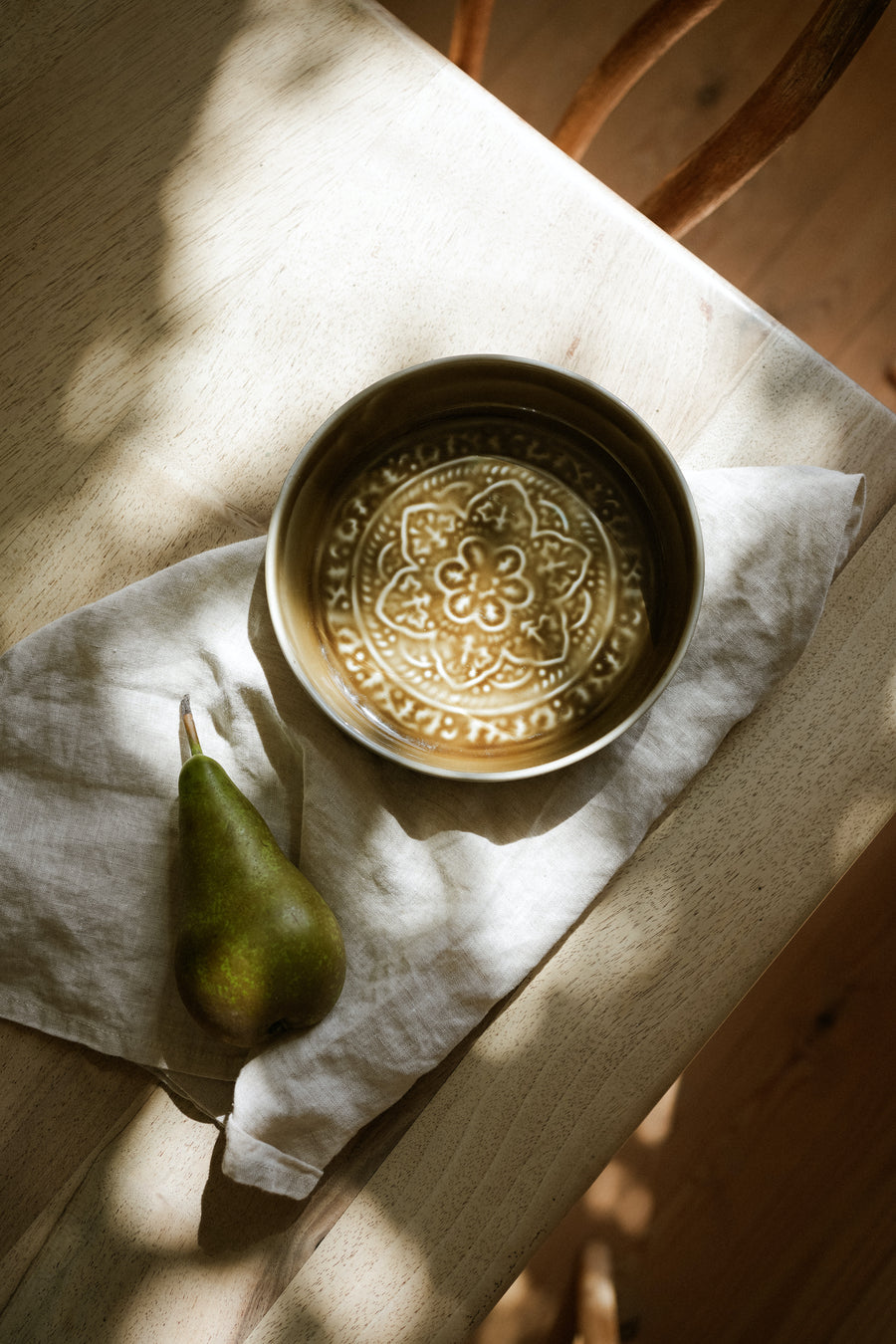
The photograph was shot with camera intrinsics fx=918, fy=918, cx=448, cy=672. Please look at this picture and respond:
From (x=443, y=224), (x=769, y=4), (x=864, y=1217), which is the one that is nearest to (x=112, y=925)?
(x=443, y=224)

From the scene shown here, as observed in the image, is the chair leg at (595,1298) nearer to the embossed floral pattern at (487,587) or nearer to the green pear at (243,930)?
the green pear at (243,930)

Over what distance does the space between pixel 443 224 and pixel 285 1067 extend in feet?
1.89

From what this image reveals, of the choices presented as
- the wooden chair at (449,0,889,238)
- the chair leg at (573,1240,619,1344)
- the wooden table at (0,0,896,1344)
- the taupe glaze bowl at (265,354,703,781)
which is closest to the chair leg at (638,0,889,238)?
the wooden chair at (449,0,889,238)

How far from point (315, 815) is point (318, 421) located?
0.28 meters

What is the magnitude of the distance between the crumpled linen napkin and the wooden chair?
0.88 ft

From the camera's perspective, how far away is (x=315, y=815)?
1.94 feet

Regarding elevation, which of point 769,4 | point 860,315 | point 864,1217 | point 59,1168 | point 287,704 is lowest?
point 864,1217

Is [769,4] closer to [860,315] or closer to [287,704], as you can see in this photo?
[860,315]

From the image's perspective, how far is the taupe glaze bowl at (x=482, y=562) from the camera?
1.97 ft

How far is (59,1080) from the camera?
1.95 ft

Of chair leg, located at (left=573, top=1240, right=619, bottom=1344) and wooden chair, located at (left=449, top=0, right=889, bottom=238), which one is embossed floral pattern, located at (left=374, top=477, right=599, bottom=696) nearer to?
wooden chair, located at (left=449, top=0, right=889, bottom=238)

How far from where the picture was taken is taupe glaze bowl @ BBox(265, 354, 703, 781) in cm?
60

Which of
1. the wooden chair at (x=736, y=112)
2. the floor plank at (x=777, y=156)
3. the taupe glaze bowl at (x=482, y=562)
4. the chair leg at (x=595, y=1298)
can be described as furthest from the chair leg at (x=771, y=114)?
the chair leg at (x=595, y=1298)

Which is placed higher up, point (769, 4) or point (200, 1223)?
point (769, 4)
